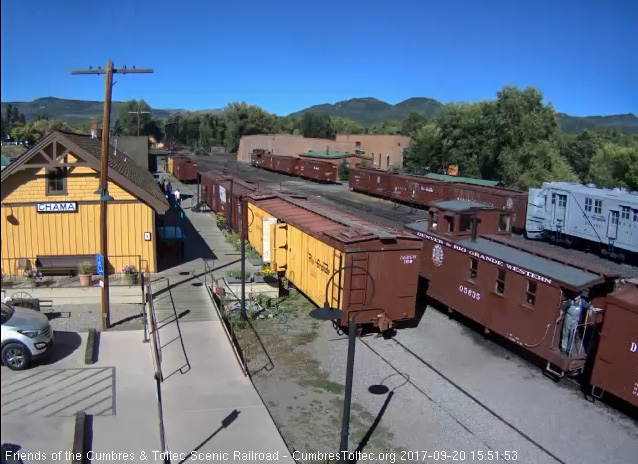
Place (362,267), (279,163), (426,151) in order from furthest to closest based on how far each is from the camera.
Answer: (279,163)
(426,151)
(362,267)

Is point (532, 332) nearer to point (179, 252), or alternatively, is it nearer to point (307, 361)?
point (307, 361)

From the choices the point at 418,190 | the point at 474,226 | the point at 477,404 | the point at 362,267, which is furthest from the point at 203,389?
the point at 418,190

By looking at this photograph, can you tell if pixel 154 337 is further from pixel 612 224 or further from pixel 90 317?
pixel 612 224

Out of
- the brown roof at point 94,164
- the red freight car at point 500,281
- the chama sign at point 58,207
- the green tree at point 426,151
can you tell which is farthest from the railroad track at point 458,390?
the green tree at point 426,151

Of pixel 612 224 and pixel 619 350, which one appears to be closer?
pixel 619 350

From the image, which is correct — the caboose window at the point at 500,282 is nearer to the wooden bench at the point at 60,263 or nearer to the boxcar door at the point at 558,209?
the wooden bench at the point at 60,263

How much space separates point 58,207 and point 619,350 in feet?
62.6

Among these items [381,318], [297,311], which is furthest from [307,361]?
[297,311]

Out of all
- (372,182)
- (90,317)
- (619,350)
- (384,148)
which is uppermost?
(384,148)

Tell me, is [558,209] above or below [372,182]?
below

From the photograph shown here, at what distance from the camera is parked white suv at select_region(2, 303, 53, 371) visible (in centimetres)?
1163

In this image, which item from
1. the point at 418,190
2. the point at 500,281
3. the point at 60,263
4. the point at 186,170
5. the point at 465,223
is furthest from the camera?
the point at 186,170

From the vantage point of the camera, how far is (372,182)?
→ 54.0m

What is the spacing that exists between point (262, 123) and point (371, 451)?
430ft
